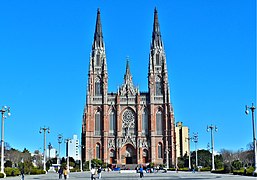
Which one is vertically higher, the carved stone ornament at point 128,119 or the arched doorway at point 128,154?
the carved stone ornament at point 128,119

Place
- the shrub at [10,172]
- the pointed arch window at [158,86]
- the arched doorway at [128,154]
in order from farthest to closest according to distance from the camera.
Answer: the pointed arch window at [158,86], the arched doorway at [128,154], the shrub at [10,172]

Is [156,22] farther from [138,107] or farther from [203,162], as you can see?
[203,162]

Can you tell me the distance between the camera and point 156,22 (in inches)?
4764

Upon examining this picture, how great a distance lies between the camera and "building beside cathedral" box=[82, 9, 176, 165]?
366 ft

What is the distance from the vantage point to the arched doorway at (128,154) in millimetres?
113062

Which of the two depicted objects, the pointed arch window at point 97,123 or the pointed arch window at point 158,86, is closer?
the pointed arch window at point 97,123

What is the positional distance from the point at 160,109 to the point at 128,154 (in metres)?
13.9

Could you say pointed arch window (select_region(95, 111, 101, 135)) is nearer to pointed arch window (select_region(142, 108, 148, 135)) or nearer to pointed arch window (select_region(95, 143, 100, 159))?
pointed arch window (select_region(95, 143, 100, 159))

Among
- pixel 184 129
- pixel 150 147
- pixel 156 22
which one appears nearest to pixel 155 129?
pixel 150 147

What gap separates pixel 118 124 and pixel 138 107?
6.62 metres

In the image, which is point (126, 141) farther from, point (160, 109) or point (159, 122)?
point (160, 109)

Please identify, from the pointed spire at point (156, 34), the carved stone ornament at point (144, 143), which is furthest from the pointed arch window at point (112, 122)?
the pointed spire at point (156, 34)

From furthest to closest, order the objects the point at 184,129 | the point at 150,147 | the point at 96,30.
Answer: the point at 184,129 → the point at 96,30 → the point at 150,147

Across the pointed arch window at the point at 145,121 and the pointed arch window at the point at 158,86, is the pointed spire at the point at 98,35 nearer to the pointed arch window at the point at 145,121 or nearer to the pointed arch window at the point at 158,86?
the pointed arch window at the point at 158,86
